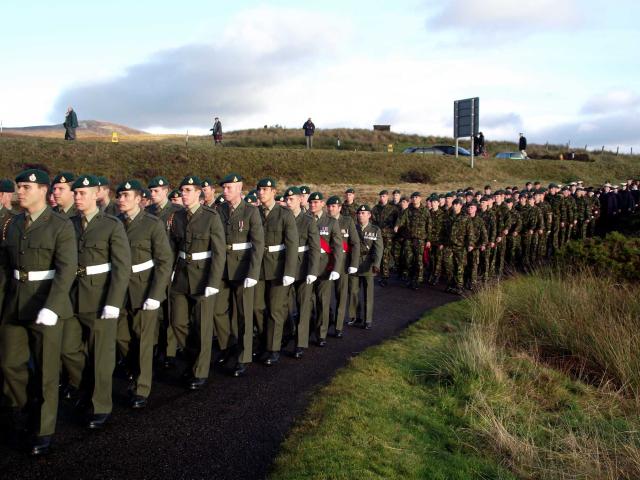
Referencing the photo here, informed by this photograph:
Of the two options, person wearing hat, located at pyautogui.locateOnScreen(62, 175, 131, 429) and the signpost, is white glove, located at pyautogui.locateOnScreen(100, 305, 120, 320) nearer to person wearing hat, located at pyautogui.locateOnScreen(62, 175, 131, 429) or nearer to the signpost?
person wearing hat, located at pyautogui.locateOnScreen(62, 175, 131, 429)

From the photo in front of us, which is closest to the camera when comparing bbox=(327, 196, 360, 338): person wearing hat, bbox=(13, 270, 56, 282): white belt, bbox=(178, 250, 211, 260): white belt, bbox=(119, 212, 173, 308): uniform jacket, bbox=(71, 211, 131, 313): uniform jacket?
bbox=(13, 270, 56, 282): white belt

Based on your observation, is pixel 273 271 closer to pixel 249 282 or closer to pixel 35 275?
pixel 249 282

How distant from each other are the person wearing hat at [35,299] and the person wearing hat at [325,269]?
12.2 ft

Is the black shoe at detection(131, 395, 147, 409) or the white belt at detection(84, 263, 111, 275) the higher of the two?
the white belt at detection(84, 263, 111, 275)

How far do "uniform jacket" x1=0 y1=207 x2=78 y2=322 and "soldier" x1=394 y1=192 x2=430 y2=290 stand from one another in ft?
29.0

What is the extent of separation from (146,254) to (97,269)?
73 cm

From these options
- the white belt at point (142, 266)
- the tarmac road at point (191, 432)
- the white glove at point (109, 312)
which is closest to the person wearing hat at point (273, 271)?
the tarmac road at point (191, 432)

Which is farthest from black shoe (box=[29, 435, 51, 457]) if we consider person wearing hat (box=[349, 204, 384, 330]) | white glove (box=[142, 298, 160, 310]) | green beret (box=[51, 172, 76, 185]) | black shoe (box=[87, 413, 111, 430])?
person wearing hat (box=[349, 204, 384, 330])

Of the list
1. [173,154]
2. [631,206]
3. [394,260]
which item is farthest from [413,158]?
[394,260]

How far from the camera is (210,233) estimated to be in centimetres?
612

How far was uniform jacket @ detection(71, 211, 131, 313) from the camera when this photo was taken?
4.95 m

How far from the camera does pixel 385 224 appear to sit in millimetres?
13195

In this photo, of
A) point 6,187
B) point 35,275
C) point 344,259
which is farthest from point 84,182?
point 344,259

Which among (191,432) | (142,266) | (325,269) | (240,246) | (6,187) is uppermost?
(6,187)
